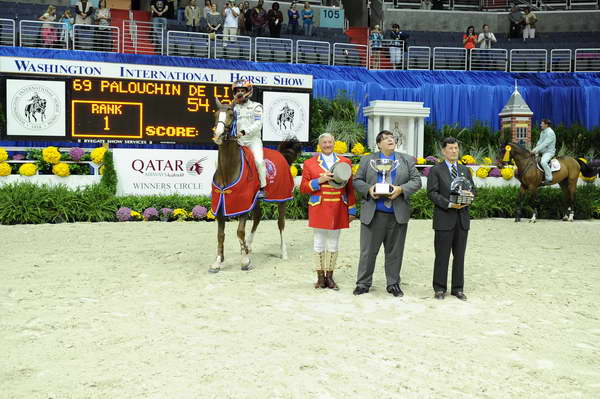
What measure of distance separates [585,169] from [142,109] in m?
11.6

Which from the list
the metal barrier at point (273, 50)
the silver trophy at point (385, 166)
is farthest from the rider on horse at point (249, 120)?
the metal barrier at point (273, 50)

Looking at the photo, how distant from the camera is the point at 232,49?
21719mm

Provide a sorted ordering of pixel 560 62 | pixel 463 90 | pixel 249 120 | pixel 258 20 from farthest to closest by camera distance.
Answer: pixel 560 62, pixel 463 90, pixel 258 20, pixel 249 120

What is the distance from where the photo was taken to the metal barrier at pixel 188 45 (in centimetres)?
2105

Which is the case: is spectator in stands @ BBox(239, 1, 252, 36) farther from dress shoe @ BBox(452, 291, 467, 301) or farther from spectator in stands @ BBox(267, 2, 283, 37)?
dress shoe @ BBox(452, 291, 467, 301)

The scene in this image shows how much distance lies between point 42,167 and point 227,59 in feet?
26.9

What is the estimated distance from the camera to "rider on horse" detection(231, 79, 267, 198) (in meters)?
9.31

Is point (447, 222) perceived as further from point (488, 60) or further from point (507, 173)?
point (488, 60)

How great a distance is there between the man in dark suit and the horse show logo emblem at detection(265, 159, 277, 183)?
129 inches

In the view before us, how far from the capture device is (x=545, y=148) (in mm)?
16312

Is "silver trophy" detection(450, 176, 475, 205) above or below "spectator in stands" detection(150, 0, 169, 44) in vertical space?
below

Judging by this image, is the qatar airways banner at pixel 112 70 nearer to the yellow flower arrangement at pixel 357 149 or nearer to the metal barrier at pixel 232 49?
the yellow flower arrangement at pixel 357 149

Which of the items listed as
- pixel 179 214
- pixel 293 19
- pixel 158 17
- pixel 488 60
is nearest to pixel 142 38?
pixel 158 17

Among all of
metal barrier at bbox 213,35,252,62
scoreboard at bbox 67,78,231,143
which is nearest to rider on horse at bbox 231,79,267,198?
scoreboard at bbox 67,78,231,143
